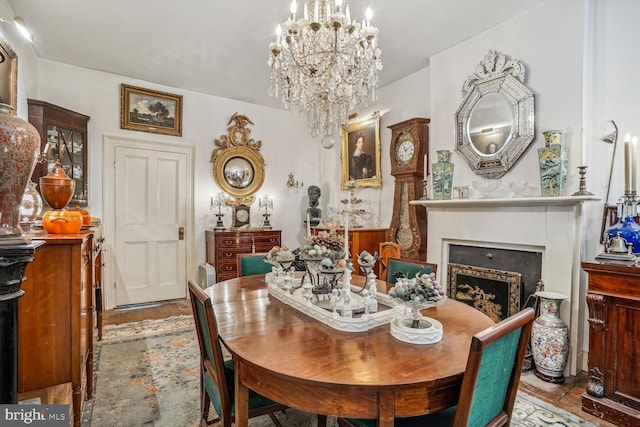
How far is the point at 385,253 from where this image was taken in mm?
3752

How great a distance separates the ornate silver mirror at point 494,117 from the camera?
2707 mm

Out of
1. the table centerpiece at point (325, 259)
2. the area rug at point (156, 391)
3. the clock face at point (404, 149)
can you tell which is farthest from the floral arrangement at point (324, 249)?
the clock face at point (404, 149)

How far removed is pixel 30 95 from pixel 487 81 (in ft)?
14.9

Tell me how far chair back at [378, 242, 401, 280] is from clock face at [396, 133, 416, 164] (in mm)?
984

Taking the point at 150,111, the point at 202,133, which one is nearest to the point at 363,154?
the point at 202,133

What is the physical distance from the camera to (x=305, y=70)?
243 centimetres

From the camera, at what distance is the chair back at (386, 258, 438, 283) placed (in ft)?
6.97

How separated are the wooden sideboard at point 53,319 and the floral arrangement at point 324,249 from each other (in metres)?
1.22

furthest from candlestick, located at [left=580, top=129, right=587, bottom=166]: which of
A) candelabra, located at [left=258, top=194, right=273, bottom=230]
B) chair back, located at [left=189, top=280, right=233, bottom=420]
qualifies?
candelabra, located at [left=258, top=194, right=273, bottom=230]

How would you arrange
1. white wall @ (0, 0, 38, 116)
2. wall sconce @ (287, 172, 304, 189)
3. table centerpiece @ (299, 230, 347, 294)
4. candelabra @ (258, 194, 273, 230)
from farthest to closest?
wall sconce @ (287, 172, 304, 189) < candelabra @ (258, 194, 273, 230) < white wall @ (0, 0, 38, 116) < table centerpiece @ (299, 230, 347, 294)

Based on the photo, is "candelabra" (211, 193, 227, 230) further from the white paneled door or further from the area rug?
the area rug

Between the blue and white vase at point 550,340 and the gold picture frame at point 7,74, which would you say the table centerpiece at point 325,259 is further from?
the gold picture frame at point 7,74

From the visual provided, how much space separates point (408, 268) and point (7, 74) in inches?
128

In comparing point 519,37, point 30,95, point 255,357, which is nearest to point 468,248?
point 519,37
